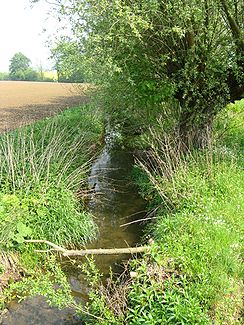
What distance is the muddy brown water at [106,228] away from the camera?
5223 millimetres

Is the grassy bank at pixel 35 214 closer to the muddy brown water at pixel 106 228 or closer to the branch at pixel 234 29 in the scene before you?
the muddy brown water at pixel 106 228

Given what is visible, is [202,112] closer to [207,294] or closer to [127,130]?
[127,130]

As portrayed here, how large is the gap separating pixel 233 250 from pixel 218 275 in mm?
681

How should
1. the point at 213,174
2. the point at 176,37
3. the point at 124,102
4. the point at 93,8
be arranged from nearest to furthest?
the point at 93,8
the point at 213,174
the point at 176,37
the point at 124,102

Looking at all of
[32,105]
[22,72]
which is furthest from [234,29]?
[22,72]

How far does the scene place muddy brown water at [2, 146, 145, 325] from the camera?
5.22 m

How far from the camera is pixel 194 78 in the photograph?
30.2 ft

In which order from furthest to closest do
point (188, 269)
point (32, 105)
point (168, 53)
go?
point (32, 105)
point (168, 53)
point (188, 269)

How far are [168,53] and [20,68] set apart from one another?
331 ft

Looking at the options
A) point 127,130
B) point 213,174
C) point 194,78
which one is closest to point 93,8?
point 194,78

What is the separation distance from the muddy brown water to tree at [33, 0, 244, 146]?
7.40ft

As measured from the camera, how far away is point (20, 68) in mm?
102062

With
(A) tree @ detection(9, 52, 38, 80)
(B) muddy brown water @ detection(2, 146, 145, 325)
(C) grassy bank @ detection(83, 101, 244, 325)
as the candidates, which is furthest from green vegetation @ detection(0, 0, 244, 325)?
(A) tree @ detection(9, 52, 38, 80)

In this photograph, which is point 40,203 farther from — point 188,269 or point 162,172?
point 188,269
